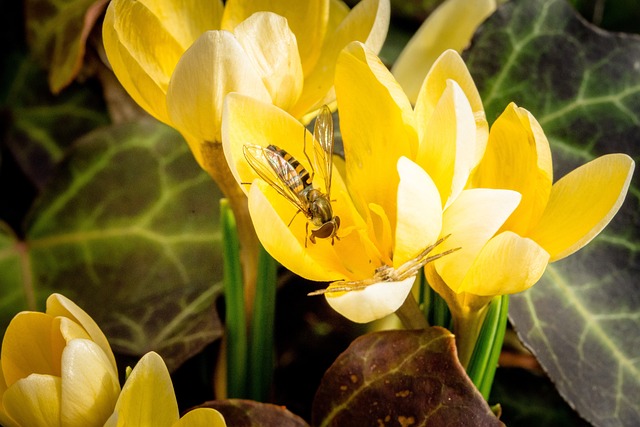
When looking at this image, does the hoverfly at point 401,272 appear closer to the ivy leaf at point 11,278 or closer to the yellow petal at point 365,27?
the yellow petal at point 365,27

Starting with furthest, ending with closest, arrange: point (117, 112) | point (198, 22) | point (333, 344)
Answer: point (117, 112), point (333, 344), point (198, 22)

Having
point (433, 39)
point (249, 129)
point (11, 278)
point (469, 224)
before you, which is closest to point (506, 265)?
point (469, 224)

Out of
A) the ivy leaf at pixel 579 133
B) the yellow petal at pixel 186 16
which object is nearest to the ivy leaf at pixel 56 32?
the yellow petal at pixel 186 16

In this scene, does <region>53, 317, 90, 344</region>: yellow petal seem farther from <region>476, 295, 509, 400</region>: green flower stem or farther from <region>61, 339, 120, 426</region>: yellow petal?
<region>476, 295, 509, 400</region>: green flower stem

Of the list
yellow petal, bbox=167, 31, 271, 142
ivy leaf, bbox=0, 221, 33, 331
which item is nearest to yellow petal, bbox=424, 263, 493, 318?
yellow petal, bbox=167, 31, 271, 142

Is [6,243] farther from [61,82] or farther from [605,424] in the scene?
[605,424]

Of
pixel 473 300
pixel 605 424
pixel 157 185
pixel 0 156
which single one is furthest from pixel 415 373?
pixel 0 156
